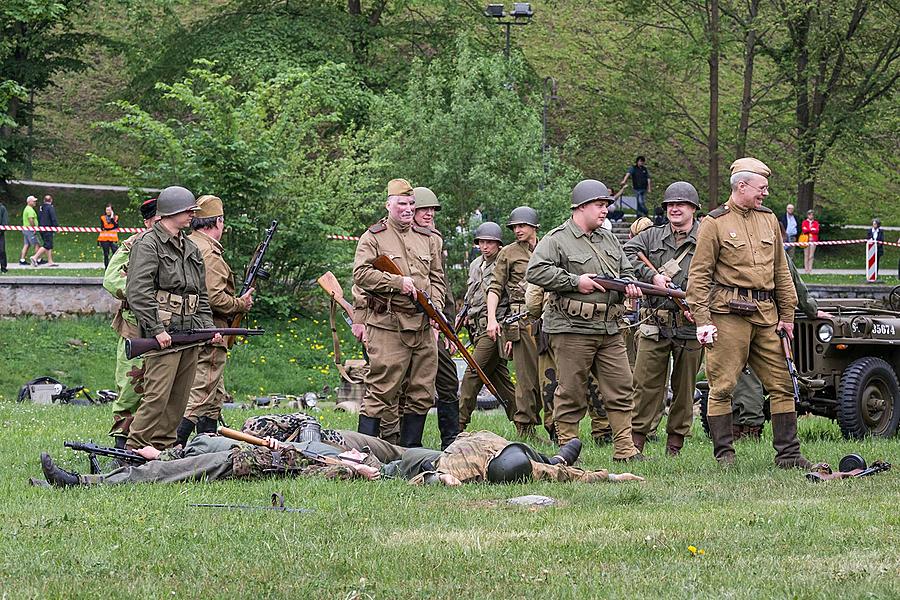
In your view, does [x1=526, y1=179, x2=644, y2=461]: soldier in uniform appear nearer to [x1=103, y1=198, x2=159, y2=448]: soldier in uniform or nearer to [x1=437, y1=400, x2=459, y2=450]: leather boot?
[x1=437, y1=400, x2=459, y2=450]: leather boot

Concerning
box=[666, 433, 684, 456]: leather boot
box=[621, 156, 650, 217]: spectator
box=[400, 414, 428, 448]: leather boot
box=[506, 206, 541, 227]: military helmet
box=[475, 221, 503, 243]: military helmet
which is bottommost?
box=[666, 433, 684, 456]: leather boot

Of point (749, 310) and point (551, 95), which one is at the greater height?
point (551, 95)

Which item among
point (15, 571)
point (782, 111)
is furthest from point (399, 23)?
point (15, 571)

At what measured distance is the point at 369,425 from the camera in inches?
424

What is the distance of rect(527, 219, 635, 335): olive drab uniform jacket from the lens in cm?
1035

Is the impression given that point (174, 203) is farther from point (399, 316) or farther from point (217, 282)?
point (399, 316)

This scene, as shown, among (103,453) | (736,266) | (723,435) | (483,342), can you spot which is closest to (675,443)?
(723,435)

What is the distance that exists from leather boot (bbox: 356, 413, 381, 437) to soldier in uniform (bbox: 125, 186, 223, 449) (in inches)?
58.6

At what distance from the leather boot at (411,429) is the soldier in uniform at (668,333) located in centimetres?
177

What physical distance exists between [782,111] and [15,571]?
105ft

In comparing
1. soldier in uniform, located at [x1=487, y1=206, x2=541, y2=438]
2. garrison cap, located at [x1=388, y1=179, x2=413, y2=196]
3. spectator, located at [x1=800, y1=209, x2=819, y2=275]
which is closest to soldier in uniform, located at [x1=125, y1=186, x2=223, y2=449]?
garrison cap, located at [x1=388, y1=179, x2=413, y2=196]

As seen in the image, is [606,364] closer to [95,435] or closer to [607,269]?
[607,269]

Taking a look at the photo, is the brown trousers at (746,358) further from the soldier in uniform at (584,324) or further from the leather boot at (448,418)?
the leather boot at (448,418)

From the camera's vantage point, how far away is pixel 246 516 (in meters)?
7.25
